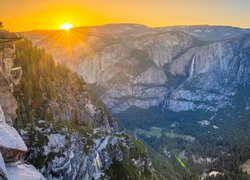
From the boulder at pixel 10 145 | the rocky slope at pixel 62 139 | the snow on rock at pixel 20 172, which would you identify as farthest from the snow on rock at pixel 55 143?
the boulder at pixel 10 145

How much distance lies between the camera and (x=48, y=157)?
99.4 metres

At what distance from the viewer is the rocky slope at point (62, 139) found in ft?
331

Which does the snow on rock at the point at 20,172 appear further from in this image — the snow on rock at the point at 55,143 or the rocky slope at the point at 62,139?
the snow on rock at the point at 55,143

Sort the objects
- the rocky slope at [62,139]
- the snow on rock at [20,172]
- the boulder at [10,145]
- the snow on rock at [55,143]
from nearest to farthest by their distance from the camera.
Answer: the snow on rock at [20,172] → the boulder at [10,145] → the rocky slope at [62,139] → the snow on rock at [55,143]

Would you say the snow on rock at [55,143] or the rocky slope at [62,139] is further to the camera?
the snow on rock at [55,143]

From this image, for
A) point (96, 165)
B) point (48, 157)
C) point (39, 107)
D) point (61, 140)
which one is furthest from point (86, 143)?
point (39, 107)

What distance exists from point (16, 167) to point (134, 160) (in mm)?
103337

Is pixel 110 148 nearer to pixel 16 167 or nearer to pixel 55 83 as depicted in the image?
pixel 55 83

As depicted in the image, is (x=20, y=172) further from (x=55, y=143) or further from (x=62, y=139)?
(x=62, y=139)

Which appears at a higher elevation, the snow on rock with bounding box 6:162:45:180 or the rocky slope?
the snow on rock with bounding box 6:162:45:180

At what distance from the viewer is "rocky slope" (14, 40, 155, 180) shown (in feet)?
331

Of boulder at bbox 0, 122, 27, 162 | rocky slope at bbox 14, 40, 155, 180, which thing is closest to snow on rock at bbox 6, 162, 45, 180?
boulder at bbox 0, 122, 27, 162

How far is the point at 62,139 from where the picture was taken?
357ft

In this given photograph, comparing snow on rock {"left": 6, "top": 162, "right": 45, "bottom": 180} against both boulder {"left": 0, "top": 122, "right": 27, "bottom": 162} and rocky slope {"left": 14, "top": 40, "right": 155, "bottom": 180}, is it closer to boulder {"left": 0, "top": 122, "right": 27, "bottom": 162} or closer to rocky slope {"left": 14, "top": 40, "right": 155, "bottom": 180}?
boulder {"left": 0, "top": 122, "right": 27, "bottom": 162}
